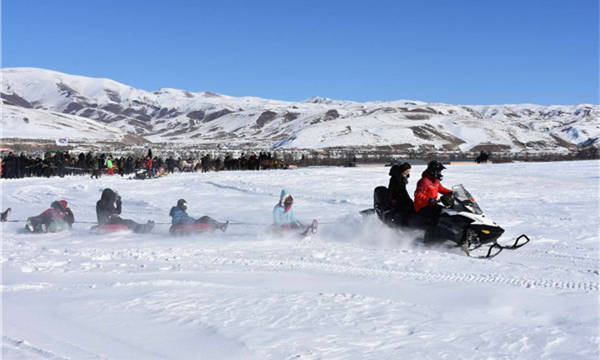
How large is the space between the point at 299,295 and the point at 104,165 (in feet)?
98.1

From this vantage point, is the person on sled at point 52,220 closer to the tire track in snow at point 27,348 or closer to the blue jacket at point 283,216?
the blue jacket at point 283,216

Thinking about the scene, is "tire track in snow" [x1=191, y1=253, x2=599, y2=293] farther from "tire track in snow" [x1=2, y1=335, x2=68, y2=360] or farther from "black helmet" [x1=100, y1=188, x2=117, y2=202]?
"black helmet" [x1=100, y1=188, x2=117, y2=202]

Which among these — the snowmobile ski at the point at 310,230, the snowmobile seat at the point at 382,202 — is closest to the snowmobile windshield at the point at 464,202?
the snowmobile seat at the point at 382,202

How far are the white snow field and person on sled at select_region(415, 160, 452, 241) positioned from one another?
44 centimetres

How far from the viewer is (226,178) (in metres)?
26.1

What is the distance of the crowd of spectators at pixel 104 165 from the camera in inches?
1136

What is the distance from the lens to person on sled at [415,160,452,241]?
8.66 meters

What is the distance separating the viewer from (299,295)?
19.2ft

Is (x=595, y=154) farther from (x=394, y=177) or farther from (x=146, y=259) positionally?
(x=146, y=259)

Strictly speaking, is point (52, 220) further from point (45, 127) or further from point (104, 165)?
point (45, 127)

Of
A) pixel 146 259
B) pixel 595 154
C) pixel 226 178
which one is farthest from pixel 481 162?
pixel 146 259

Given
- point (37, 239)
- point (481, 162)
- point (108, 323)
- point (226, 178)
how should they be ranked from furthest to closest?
point (481, 162) → point (226, 178) → point (37, 239) → point (108, 323)

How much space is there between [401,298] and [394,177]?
3.75m

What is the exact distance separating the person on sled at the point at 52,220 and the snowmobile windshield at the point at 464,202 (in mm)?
7832
